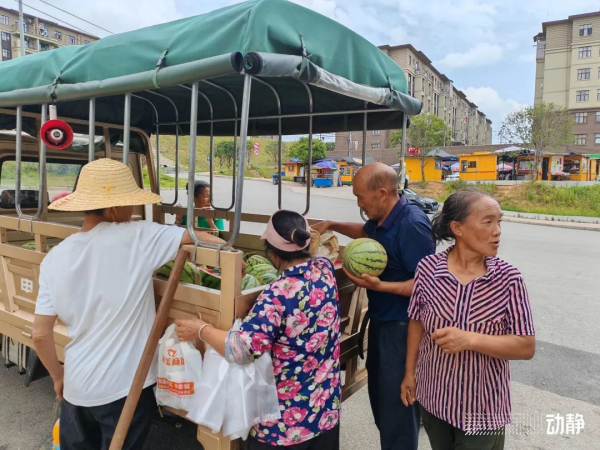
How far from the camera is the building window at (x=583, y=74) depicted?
52112 mm

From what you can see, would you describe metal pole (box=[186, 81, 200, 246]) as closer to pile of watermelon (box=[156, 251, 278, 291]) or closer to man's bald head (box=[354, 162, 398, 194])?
pile of watermelon (box=[156, 251, 278, 291])

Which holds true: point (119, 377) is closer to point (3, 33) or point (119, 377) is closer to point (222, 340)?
point (222, 340)

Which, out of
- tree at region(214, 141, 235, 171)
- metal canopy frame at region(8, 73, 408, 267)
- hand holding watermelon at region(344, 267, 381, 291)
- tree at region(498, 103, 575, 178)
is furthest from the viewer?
tree at region(498, 103, 575, 178)

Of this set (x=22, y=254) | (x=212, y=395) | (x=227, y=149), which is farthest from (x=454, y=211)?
(x=227, y=149)

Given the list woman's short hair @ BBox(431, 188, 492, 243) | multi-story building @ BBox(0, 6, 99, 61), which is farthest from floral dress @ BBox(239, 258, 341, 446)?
multi-story building @ BBox(0, 6, 99, 61)

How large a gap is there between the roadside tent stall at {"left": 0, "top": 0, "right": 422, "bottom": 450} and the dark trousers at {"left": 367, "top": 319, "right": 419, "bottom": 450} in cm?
34

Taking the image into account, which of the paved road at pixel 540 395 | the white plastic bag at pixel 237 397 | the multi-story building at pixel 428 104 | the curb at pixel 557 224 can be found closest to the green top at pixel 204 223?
the paved road at pixel 540 395

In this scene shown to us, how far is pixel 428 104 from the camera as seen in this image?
6775 centimetres

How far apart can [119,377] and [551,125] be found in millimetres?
35903

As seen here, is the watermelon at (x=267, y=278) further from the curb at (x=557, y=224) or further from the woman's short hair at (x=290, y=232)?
the curb at (x=557, y=224)

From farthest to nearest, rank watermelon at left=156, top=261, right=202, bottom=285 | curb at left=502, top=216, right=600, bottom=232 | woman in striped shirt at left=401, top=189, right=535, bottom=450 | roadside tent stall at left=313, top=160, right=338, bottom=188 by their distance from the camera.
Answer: roadside tent stall at left=313, top=160, right=338, bottom=188
curb at left=502, top=216, right=600, bottom=232
watermelon at left=156, top=261, right=202, bottom=285
woman in striped shirt at left=401, top=189, right=535, bottom=450

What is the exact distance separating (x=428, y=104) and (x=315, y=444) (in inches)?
2814

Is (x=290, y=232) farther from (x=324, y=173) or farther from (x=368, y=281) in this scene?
(x=324, y=173)

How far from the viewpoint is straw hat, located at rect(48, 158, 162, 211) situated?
220cm
